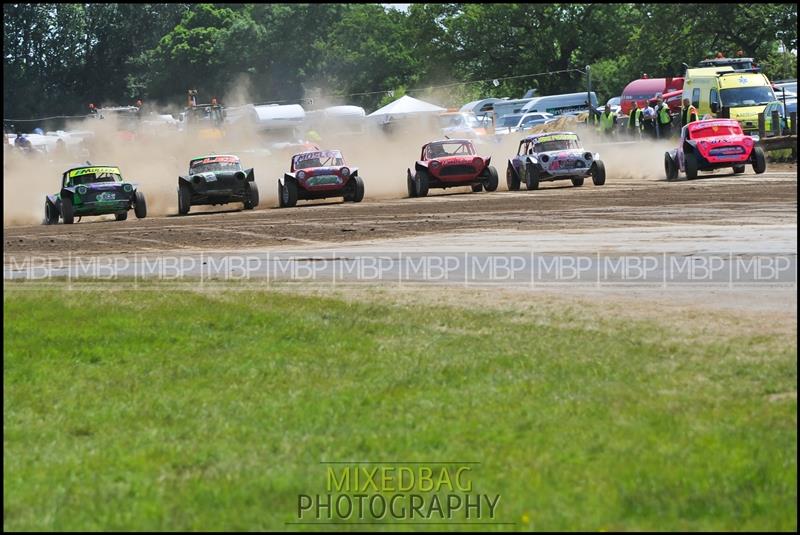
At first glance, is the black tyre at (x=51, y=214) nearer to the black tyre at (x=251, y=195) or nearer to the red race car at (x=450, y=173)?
the black tyre at (x=251, y=195)

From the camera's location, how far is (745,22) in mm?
60594

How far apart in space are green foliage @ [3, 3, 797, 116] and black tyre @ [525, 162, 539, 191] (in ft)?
105

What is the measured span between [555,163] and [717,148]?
3.47 m

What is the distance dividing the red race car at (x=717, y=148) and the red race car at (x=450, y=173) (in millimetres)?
4435

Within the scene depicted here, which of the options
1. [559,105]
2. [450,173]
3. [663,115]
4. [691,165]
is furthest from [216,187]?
[559,105]

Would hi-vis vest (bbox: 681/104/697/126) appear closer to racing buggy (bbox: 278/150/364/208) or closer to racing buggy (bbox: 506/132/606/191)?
racing buggy (bbox: 506/132/606/191)

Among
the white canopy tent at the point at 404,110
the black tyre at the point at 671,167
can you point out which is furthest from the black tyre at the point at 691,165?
the white canopy tent at the point at 404,110

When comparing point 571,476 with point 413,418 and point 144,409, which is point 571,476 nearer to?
point 413,418

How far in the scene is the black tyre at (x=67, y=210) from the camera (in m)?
27.7

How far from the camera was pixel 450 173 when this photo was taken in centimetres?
2889

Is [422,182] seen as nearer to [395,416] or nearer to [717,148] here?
[717,148]

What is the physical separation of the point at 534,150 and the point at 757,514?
23703mm

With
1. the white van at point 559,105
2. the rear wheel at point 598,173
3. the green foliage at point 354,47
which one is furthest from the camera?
the green foliage at point 354,47

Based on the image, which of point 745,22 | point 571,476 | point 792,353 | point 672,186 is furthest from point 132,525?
point 745,22
